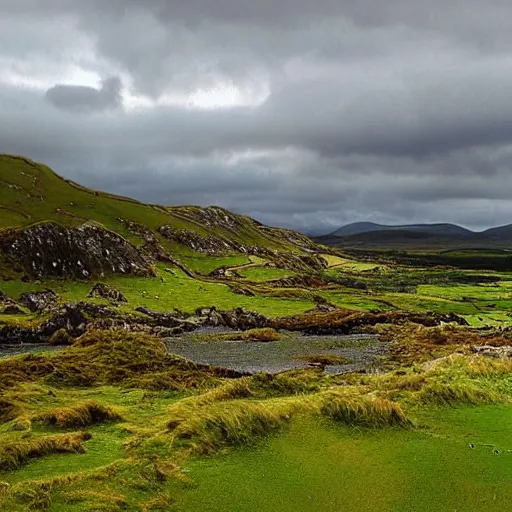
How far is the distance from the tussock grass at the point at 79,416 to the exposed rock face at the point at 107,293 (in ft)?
181

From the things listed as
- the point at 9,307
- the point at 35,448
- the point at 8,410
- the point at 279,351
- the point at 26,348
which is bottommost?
the point at 26,348

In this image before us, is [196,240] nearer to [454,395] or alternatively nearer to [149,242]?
[149,242]

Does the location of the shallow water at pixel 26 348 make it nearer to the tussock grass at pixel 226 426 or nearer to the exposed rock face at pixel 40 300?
the exposed rock face at pixel 40 300

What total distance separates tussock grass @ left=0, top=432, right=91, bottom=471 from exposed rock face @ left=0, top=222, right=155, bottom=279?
228ft

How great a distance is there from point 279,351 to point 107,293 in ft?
107

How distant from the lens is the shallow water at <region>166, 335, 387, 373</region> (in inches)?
1859

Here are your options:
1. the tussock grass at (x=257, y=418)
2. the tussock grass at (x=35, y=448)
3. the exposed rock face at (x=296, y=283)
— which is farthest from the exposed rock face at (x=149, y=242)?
the tussock grass at (x=35, y=448)

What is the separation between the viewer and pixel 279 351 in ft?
183

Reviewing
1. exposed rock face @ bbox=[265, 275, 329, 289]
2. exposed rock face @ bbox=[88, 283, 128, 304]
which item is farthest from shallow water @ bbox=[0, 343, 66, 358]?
exposed rock face @ bbox=[265, 275, 329, 289]

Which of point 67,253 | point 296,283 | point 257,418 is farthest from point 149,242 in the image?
point 257,418

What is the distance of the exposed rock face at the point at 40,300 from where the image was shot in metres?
70.4

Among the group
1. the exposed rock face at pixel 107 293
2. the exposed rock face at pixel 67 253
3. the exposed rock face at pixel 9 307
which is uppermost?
the exposed rock face at pixel 67 253

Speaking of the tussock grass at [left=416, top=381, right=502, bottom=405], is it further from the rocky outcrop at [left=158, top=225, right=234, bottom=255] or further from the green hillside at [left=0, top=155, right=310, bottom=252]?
the rocky outcrop at [left=158, top=225, right=234, bottom=255]

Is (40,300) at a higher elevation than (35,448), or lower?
lower
